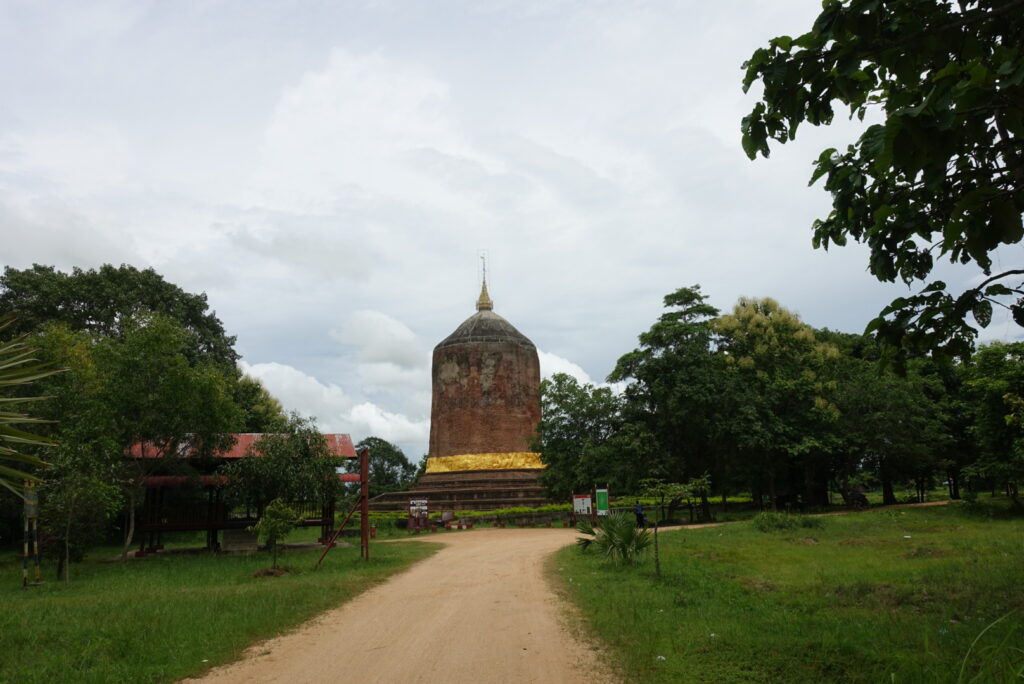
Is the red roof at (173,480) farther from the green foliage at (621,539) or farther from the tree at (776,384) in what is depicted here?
the tree at (776,384)

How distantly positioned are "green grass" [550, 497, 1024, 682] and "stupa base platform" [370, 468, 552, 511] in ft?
46.5

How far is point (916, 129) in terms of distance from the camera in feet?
9.59

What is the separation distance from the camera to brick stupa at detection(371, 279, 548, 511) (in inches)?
1232

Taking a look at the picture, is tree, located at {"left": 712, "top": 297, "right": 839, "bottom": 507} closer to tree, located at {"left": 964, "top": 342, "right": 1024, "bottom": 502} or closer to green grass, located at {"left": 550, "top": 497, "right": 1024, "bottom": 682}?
tree, located at {"left": 964, "top": 342, "right": 1024, "bottom": 502}

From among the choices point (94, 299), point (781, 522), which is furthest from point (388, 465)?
point (781, 522)

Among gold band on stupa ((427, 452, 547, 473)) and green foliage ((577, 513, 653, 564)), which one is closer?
green foliage ((577, 513, 653, 564))

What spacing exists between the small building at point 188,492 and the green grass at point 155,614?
127 inches

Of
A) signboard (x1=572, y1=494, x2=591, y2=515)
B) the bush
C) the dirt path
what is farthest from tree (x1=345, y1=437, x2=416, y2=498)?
the dirt path

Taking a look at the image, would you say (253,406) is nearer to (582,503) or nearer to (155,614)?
(582,503)

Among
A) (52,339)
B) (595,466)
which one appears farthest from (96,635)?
(595,466)

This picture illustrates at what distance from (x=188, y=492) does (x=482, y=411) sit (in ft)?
51.2

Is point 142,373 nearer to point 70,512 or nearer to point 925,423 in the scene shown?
point 70,512

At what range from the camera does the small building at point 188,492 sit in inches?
689

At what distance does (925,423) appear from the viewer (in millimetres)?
23812
